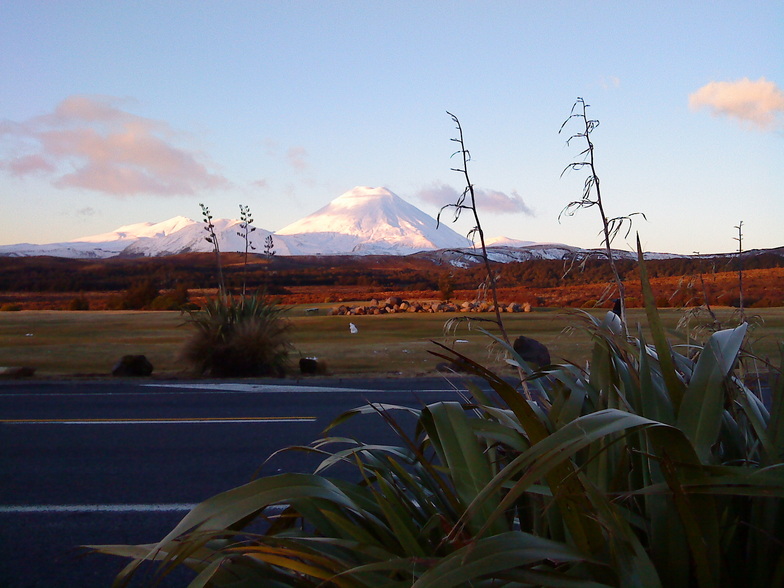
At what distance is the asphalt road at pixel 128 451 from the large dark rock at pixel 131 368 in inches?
49.1

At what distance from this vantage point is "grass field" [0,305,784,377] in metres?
15.1

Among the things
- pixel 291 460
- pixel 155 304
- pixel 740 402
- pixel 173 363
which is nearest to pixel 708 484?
pixel 740 402

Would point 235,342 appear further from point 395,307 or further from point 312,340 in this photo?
point 395,307

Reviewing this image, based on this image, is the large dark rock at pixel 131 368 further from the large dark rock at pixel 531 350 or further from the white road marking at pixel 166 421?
the large dark rock at pixel 531 350

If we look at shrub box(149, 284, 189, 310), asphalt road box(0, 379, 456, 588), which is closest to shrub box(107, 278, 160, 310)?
shrub box(149, 284, 189, 310)

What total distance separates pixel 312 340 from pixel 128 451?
12954 mm

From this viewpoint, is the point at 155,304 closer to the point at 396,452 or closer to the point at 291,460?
the point at 291,460

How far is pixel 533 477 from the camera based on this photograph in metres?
1.42

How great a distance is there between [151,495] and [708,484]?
15.8 ft

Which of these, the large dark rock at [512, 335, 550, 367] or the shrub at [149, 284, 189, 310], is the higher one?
the shrub at [149, 284, 189, 310]

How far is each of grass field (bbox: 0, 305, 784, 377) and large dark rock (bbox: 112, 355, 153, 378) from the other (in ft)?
0.81

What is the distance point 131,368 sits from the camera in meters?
14.1

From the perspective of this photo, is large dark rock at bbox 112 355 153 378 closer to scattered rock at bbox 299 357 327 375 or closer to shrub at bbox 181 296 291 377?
shrub at bbox 181 296 291 377

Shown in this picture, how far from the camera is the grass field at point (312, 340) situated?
49.4 feet
